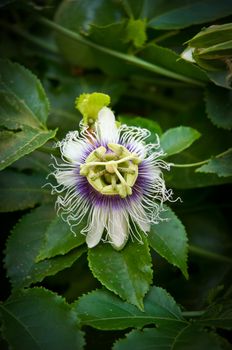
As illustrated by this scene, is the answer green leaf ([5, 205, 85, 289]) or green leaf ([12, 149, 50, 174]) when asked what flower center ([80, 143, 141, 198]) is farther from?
green leaf ([12, 149, 50, 174])

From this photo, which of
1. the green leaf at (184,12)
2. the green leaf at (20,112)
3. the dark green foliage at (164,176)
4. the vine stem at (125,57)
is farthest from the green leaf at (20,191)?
the green leaf at (184,12)

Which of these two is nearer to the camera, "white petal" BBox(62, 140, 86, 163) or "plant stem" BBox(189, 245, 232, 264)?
"white petal" BBox(62, 140, 86, 163)

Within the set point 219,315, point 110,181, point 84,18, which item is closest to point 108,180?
point 110,181

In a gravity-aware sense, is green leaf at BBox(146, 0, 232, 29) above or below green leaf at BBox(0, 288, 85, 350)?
above

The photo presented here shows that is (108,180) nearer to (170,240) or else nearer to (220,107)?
(170,240)

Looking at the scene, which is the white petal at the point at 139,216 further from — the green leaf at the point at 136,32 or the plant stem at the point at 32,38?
the plant stem at the point at 32,38

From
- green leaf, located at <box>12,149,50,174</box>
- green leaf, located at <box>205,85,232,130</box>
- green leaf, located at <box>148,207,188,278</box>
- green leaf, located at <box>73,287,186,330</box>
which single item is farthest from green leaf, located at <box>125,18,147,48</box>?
green leaf, located at <box>73,287,186,330</box>

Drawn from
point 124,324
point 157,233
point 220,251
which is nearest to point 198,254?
point 220,251

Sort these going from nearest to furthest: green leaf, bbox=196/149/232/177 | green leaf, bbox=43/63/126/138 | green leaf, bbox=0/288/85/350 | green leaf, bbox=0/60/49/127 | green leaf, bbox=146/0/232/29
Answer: green leaf, bbox=0/288/85/350, green leaf, bbox=196/149/232/177, green leaf, bbox=0/60/49/127, green leaf, bbox=146/0/232/29, green leaf, bbox=43/63/126/138
